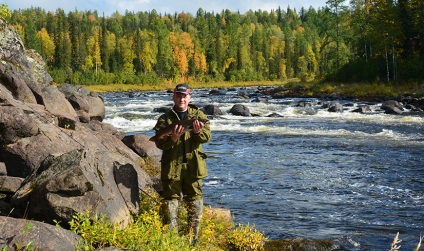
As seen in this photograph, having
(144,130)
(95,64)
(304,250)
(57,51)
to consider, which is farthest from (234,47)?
(304,250)

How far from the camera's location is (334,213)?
39.2 feet

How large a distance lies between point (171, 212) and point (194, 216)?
362 mm

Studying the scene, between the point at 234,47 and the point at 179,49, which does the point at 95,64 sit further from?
the point at 234,47

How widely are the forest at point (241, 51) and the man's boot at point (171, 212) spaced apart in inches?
2018

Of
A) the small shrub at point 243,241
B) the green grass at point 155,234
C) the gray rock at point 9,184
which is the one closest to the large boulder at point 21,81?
the gray rock at point 9,184

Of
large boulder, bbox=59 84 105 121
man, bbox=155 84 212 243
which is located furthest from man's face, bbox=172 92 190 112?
large boulder, bbox=59 84 105 121

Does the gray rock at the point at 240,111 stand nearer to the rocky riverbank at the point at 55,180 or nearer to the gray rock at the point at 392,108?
the gray rock at the point at 392,108

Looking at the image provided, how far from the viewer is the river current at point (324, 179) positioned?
10.8 meters

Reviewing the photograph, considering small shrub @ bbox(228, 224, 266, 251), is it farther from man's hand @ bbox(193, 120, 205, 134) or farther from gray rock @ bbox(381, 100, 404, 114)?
gray rock @ bbox(381, 100, 404, 114)

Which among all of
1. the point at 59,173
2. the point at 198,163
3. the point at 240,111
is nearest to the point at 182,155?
the point at 198,163

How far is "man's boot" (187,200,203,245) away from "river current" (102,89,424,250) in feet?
10.5

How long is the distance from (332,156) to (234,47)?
5492 inches

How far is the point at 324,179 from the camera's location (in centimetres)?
1570

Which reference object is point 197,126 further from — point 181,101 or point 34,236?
point 34,236
